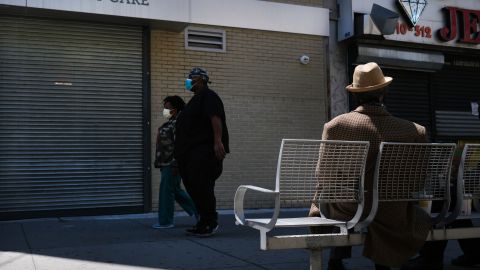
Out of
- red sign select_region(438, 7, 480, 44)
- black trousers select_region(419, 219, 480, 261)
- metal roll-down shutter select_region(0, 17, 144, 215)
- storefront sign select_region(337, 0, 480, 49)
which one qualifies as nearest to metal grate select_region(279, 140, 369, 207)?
black trousers select_region(419, 219, 480, 261)

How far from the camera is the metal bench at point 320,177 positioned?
3627mm

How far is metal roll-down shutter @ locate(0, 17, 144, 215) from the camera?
8.58m

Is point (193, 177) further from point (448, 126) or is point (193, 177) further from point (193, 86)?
point (448, 126)

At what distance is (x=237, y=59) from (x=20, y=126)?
3.83m

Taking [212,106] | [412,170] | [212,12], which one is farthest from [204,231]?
[212,12]

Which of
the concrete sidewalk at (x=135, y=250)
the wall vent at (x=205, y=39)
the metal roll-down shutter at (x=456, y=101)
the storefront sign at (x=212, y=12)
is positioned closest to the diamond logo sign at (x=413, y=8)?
the metal roll-down shutter at (x=456, y=101)

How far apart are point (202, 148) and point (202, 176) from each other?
1.04 feet

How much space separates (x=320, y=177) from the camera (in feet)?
12.2

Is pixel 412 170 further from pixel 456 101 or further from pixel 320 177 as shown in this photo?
pixel 456 101

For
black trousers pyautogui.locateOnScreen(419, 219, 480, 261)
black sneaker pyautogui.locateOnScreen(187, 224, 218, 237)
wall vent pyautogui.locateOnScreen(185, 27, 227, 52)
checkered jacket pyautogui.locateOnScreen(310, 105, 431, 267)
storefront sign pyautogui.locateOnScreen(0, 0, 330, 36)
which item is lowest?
black sneaker pyautogui.locateOnScreen(187, 224, 218, 237)

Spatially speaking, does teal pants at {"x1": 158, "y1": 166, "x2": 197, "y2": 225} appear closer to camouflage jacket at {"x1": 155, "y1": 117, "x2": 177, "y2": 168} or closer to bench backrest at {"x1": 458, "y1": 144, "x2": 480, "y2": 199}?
camouflage jacket at {"x1": 155, "y1": 117, "x2": 177, "y2": 168}

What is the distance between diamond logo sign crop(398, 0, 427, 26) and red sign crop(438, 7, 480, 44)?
616 millimetres

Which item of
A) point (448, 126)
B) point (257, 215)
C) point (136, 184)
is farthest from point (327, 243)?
point (448, 126)

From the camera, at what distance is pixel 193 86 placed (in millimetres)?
6695
